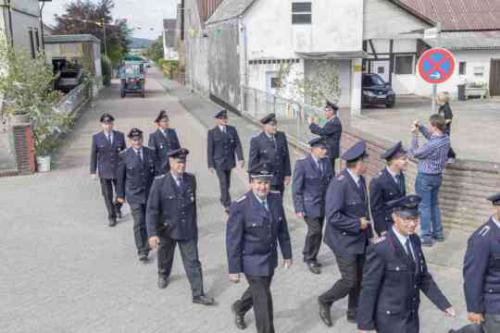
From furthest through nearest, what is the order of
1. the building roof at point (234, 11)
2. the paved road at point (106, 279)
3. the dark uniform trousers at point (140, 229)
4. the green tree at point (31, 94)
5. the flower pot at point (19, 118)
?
the building roof at point (234, 11) → the green tree at point (31, 94) → the flower pot at point (19, 118) → the dark uniform trousers at point (140, 229) → the paved road at point (106, 279)

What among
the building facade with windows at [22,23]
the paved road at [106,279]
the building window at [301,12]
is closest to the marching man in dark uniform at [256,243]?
the paved road at [106,279]

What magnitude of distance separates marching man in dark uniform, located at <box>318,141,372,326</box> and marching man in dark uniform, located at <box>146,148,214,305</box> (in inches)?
67.0

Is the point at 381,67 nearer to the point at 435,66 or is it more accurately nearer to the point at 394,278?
the point at 435,66

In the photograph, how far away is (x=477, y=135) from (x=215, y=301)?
15454 millimetres

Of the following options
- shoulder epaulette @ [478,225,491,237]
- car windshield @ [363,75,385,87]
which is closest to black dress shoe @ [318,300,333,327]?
shoulder epaulette @ [478,225,491,237]

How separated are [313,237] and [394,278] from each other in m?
3.32

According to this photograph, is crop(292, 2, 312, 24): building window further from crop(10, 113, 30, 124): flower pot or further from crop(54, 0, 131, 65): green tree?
crop(54, 0, 131, 65): green tree

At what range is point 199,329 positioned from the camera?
6371 mm

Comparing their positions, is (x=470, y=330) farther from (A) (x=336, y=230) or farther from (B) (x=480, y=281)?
(A) (x=336, y=230)

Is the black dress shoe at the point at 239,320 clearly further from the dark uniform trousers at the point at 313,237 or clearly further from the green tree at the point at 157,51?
the green tree at the point at 157,51

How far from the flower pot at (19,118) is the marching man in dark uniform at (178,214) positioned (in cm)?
885

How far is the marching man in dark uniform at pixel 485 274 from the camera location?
4.59 meters

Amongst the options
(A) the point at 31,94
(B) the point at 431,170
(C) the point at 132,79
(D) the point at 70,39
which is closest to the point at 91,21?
(D) the point at 70,39

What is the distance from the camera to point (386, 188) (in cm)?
627
